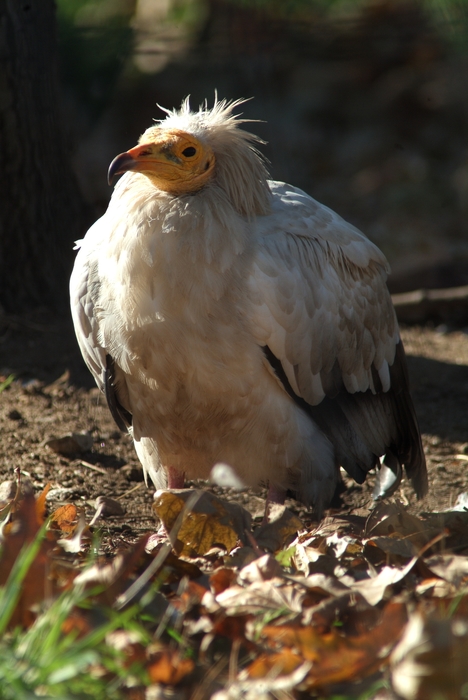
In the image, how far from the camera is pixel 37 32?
500 centimetres

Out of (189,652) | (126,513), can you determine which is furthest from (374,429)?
(189,652)

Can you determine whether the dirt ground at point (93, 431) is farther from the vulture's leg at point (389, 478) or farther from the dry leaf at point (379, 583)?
the dry leaf at point (379, 583)

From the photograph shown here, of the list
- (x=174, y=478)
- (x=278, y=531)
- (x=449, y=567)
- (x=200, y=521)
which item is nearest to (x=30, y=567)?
(x=200, y=521)

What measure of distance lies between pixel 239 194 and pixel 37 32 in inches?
102

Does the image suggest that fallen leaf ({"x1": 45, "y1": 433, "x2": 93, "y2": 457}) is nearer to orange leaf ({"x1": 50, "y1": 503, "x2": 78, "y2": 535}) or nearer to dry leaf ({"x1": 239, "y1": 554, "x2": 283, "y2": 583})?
orange leaf ({"x1": 50, "y1": 503, "x2": 78, "y2": 535})

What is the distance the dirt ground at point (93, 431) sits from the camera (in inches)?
148

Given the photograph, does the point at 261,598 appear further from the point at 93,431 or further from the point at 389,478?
the point at 93,431

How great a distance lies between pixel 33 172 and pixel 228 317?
2.66 metres

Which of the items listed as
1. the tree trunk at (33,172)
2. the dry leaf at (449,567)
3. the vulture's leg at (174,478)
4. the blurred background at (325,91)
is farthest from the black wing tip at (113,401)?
the blurred background at (325,91)

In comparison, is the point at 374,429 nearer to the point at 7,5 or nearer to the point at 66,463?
the point at 66,463

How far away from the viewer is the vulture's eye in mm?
3109

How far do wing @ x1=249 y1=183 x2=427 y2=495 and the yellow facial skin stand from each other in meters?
0.34

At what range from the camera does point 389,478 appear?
4.07 m

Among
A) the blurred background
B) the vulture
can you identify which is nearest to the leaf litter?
the vulture
